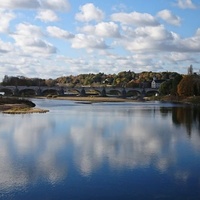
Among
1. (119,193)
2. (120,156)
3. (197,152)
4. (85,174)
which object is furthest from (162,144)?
(119,193)

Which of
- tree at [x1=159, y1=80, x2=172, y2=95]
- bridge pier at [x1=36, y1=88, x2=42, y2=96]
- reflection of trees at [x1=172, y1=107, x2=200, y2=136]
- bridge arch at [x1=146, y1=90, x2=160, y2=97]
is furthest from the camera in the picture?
bridge arch at [x1=146, y1=90, x2=160, y2=97]

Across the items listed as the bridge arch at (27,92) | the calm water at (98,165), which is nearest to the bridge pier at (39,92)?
the bridge arch at (27,92)

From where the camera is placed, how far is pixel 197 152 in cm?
2139

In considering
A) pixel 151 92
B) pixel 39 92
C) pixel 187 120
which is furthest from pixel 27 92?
pixel 187 120

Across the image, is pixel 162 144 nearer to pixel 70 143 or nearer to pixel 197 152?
pixel 197 152

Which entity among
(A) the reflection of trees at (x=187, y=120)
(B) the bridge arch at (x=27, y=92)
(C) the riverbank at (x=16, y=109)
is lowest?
(A) the reflection of trees at (x=187, y=120)

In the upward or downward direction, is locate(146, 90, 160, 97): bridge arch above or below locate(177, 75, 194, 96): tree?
below

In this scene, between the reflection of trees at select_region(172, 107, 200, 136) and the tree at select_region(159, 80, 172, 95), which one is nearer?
the reflection of trees at select_region(172, 107, 200, 136)

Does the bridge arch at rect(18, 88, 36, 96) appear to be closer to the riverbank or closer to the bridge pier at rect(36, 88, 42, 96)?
the bridge pier at rect(36, 88, 42, 96)

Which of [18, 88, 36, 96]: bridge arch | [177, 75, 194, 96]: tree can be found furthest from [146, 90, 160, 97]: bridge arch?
[18, 88, 36, 96]: bridge arch

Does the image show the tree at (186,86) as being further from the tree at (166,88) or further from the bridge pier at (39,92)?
the bridge pier at (39,92)

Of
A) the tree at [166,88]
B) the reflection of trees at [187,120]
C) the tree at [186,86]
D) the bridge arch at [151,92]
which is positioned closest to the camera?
the reflection of trees at [187,120]

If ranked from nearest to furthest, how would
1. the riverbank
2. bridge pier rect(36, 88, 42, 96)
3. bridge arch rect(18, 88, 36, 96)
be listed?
the riverbank < bridge pier rect(36, 88, 42, 96) < bridge arch rect(18, 88, 36, 96)

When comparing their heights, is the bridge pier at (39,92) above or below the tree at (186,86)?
below
